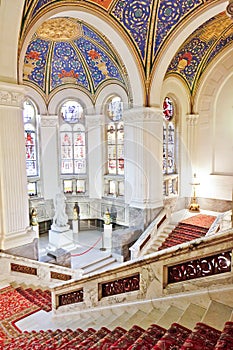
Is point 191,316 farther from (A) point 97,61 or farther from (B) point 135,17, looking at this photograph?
(A) point 97,61

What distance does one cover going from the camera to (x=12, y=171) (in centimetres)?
669

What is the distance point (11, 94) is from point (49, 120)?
7342 millimetres

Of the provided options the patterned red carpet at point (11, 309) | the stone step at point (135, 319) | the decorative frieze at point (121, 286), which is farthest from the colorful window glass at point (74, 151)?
the stone step at point (135, 319)

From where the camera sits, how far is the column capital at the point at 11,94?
6309 millimetres

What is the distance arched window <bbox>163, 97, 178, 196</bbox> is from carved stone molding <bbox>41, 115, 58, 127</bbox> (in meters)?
5.54

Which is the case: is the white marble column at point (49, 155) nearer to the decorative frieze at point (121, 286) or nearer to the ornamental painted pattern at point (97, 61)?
the ornamental painted pattern at point (97, 61)

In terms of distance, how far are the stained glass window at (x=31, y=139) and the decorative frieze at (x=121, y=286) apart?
10.5 m

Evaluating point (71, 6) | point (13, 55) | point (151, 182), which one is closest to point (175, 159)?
point (151, 182)

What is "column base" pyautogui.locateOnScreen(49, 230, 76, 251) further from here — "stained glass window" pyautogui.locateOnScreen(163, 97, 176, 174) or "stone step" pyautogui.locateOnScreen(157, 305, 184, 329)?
"stone step" pyautogui.locateOnScreen(157, 305, 184, 329)

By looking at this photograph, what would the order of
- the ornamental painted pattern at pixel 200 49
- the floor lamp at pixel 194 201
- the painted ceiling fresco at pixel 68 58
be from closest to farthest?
the ornamental painted pattern at pixel 200 49
the painted ceiling fresco at pixel 68 58
the floor lamp at pixel 194 201

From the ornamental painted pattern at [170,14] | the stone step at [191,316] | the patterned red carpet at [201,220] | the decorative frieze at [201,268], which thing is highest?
the ornamental painted pattern at [170,14]

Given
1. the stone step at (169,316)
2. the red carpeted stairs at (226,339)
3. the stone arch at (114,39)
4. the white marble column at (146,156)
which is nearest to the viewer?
the red carpeted stairs at (226,339)

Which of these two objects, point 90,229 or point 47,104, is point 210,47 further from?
point 90,229

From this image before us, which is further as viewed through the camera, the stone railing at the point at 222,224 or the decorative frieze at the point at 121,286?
the stone railing at the point at 222,224
